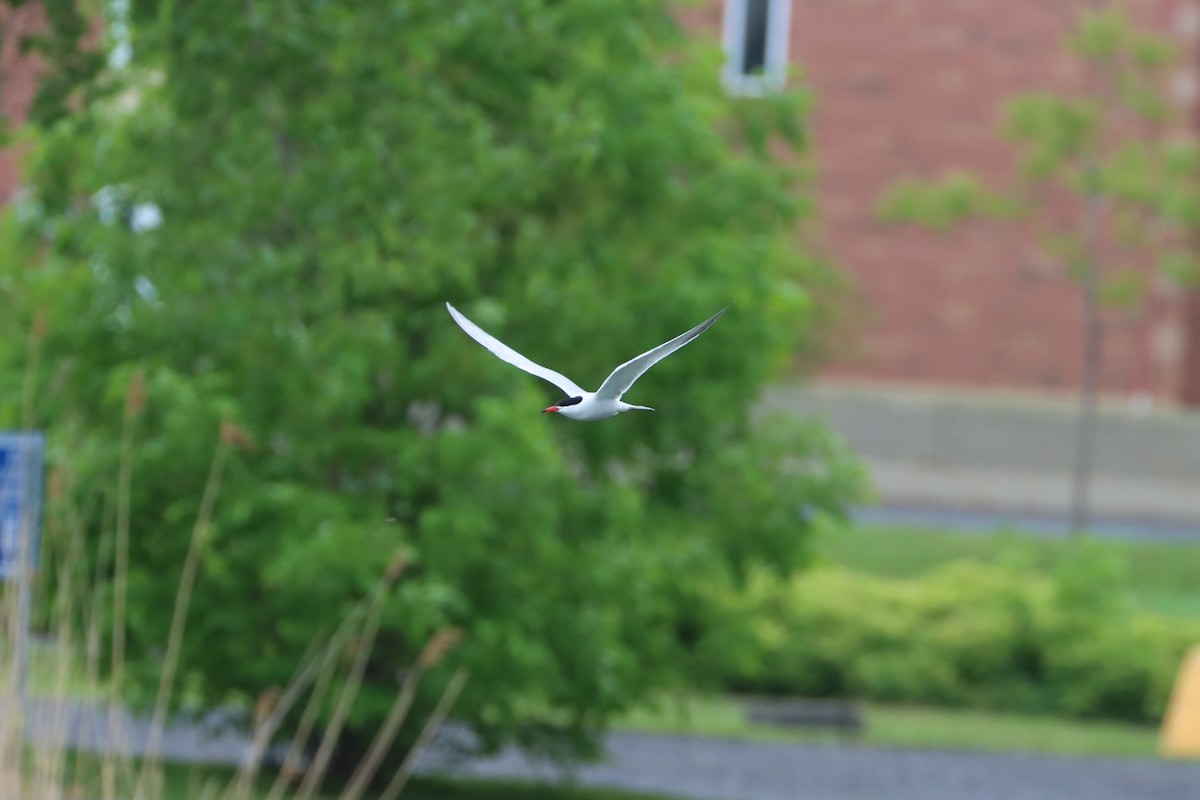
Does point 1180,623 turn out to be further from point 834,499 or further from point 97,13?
point 97,13

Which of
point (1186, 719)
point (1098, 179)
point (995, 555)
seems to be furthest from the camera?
point (1098, 179)

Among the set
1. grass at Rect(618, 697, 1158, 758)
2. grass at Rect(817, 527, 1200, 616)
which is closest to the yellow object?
grass at Rect(618, 697, 1158, 758)

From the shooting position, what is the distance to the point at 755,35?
3164cm

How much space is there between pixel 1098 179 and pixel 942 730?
362 inches

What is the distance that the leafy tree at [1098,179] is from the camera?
24609 mm

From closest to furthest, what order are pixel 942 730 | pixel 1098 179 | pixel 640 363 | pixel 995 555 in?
pixel 640 363
pixel 942 730
pixel 995 555
pixel 1098 179

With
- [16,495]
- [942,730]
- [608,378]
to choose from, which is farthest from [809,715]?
[608,378]

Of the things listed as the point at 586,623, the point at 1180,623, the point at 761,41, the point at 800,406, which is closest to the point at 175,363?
the point at 586,623

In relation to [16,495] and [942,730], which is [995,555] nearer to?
[942,730]

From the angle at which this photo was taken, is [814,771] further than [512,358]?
Yes

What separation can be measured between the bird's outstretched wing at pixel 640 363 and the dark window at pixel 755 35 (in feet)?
94.6

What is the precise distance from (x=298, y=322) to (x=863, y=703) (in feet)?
34.8

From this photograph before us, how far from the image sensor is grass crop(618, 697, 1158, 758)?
55.7 feet

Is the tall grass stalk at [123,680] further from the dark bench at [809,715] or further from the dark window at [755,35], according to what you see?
the dark window at [755,35]
